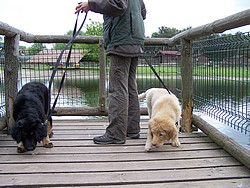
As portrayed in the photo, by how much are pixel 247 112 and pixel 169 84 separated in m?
2.64

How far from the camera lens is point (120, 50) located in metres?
3.67

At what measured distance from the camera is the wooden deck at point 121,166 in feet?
8.94

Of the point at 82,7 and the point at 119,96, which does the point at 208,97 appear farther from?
the point at 82,7

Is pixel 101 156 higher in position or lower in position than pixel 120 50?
lower

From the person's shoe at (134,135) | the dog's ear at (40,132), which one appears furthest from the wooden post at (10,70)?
the person's shoe at (134,135)

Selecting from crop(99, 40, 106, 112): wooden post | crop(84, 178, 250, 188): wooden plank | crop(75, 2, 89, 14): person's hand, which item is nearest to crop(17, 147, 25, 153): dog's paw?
crop(84, 178, 250, 188): wooden plank

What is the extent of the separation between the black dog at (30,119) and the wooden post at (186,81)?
→ 6.37 feet

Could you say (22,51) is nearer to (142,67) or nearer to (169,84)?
(142,67)

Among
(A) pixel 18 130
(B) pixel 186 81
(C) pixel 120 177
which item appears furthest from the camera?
(B) pixel 186 81

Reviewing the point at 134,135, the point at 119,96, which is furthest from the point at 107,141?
the point at 119,96

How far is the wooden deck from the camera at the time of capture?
2725 millimetres

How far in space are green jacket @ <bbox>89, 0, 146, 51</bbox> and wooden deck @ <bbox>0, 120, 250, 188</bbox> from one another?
4.20 ft

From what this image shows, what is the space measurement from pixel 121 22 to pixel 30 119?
4.93 ft

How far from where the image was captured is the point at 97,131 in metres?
4.66
